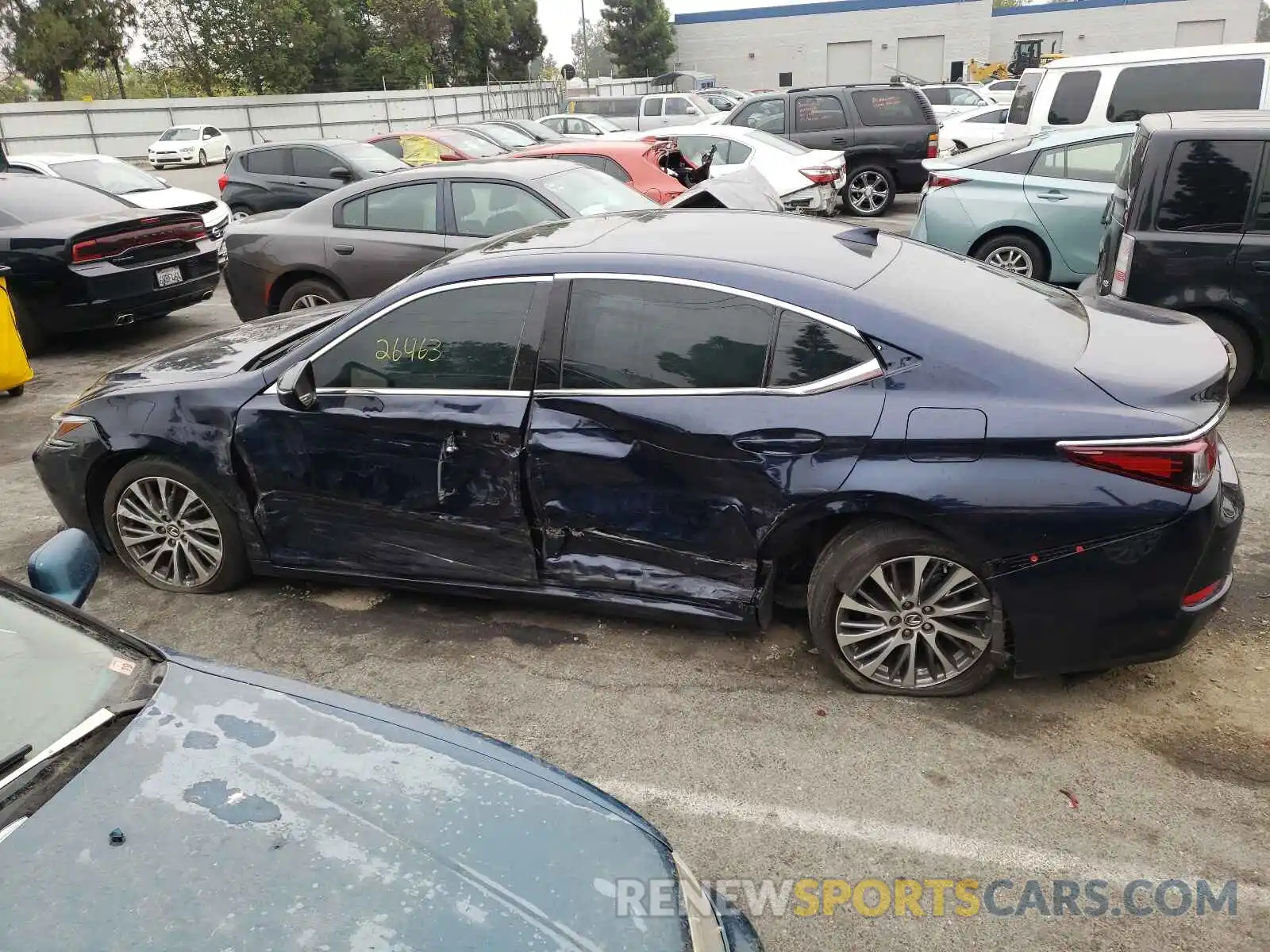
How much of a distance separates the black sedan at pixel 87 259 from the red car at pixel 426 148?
6.64m

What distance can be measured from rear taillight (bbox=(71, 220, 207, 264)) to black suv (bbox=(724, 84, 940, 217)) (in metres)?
8.97

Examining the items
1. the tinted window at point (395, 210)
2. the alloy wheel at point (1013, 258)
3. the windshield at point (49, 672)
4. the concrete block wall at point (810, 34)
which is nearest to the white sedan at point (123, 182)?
the tinted window at point (395, 210)

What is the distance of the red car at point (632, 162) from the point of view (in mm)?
10188

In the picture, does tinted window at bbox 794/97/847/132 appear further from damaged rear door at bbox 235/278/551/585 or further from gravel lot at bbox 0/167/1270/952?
damaged rear door at bbox 235/278/551/585

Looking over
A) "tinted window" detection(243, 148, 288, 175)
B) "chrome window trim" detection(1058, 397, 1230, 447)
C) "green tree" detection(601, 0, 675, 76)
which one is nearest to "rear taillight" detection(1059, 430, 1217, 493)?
"chrome window trim" detection(1058, 397, 1230, 447)

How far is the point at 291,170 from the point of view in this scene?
15.1 meters

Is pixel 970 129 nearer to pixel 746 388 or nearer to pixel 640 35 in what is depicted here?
pixel 746 388

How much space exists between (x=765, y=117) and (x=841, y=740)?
13.6m

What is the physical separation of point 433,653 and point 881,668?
177 centimetres

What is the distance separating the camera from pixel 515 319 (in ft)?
12.9

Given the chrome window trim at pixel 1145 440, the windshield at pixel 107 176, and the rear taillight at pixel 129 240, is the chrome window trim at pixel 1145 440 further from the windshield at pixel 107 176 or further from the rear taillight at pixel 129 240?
the windshield at pixel 107 176

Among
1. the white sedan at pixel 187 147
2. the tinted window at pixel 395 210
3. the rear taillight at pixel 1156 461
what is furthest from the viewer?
the white sedan at pixel 187 147

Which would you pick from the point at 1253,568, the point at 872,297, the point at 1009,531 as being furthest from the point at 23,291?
the point at 1253,568

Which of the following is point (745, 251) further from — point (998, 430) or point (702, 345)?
point (998, 430)
